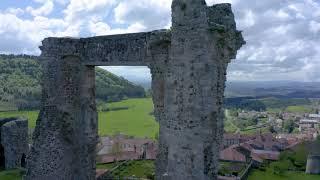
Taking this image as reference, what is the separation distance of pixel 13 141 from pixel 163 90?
17.5m

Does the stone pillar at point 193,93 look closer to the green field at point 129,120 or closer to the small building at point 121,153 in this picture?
the small building at point 121,153

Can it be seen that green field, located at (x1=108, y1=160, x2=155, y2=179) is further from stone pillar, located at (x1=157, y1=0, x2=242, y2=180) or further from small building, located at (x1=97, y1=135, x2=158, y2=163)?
stone pillar, located at (x1=157, y1=0, x2=242, y2=180)

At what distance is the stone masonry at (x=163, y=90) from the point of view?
12.2m

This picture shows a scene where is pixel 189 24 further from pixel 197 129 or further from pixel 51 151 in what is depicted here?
pixel 51 151

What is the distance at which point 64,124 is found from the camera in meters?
Answer: 17.5

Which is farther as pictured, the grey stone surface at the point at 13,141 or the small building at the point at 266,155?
the small building at the point at 266,155

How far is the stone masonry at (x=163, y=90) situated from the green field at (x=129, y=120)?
62.2 metres

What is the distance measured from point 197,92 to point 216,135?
1.45m

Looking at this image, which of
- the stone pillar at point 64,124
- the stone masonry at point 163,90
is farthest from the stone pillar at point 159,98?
the stone pillar at point 64,124

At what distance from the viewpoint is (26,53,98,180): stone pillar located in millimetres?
17391

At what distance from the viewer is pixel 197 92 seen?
480 inches

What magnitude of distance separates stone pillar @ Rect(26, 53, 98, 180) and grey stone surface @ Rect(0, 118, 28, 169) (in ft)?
38.4

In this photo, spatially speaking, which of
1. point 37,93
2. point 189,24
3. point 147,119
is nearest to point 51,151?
point 189,24

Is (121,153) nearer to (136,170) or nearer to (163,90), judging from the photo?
(136,170)
